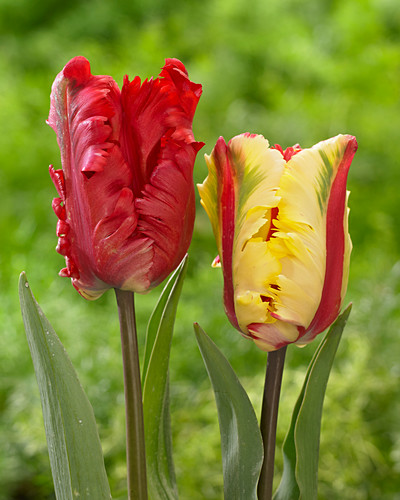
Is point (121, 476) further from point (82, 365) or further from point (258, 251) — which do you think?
point (258, 251)

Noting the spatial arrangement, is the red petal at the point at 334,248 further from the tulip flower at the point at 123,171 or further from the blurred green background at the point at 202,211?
the blurred green background at the point at 202,211

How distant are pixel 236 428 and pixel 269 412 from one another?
0.04ft

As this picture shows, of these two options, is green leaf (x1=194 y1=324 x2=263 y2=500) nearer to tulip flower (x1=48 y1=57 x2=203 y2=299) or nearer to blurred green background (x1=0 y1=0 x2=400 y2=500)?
tulip flower (x1=48 y1=57 x2=203 y2=299)

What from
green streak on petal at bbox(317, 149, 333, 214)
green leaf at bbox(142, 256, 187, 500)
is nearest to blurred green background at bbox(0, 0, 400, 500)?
green leaf at bbox(142, 256, 187, 500)

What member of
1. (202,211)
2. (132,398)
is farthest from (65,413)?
(202,211)

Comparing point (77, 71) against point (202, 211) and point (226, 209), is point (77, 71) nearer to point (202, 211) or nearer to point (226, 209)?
point (226, 209)

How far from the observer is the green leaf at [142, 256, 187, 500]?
0.80 ft

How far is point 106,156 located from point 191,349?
1.57ft

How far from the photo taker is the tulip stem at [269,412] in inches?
8.8

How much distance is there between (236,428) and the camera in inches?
9.2

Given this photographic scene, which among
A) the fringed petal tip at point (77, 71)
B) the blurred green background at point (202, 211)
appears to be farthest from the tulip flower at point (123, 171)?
the blurred green background at point (202, 211)

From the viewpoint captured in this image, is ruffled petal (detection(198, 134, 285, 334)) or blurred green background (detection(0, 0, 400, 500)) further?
blurred green background (detection(0, 0, 400, 500))

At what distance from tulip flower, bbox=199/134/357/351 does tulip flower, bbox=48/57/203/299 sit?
15 mm

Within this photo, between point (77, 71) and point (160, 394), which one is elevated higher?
point (77, 71)
